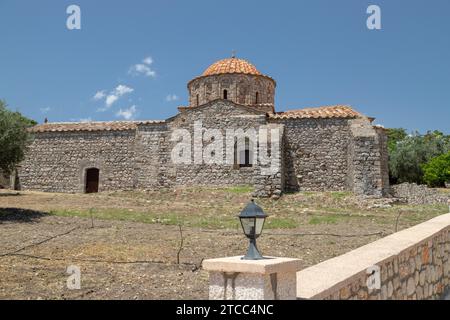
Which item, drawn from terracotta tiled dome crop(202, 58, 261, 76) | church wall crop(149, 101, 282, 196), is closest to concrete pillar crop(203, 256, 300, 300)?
church wall crop(149, 101, 282, 196)

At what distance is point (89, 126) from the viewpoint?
24.1 meters

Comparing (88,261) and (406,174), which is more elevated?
(406,174)

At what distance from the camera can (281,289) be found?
2.92 m

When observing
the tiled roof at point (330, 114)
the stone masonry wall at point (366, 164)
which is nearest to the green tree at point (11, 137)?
the tiled roof at point (330, 114)

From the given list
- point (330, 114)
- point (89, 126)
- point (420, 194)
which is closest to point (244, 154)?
point (330, 114)

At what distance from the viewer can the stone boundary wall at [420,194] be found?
60.9 ft

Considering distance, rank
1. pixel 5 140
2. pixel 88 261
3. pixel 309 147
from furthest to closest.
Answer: pixel 309 147
pixel 5 140
pixel 88 261

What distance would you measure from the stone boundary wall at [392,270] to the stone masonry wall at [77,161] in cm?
1825

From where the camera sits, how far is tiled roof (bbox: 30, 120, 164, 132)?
75.9 ft

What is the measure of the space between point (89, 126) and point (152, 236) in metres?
15.4
